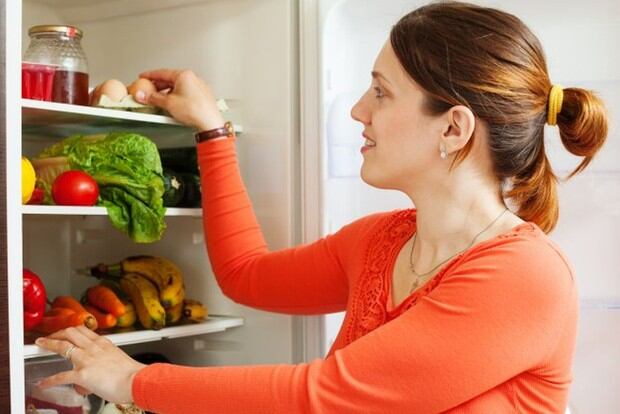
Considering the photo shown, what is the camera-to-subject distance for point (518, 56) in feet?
4.42

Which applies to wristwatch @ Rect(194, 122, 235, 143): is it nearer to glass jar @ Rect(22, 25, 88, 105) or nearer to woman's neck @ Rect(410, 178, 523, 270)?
glass jar @ Rect(22, 25, 88, 105)

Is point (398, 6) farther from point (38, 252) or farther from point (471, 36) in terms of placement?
point (38, 252)

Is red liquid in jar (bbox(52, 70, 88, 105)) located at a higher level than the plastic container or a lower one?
higher

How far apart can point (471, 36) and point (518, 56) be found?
2.9 inches

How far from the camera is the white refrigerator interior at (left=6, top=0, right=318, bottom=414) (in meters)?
1.77

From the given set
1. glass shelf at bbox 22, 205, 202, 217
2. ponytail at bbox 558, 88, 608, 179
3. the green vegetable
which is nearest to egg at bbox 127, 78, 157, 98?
the green vegetable

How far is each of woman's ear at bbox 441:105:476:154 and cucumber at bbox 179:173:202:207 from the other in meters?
0.58

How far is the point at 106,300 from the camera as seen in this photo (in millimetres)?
1714

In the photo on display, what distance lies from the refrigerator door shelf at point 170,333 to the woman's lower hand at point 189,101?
1.22ft

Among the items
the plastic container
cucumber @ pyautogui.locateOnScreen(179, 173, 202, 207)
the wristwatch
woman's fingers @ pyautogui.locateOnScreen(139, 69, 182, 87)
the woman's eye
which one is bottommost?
the plastic container

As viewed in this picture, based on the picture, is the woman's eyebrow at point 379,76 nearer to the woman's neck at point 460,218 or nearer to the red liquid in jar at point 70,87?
the woman's neck at point 460,218

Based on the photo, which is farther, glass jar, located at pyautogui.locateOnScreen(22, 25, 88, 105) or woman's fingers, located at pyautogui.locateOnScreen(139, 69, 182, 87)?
woman's fingers, located at pyautogui.locateOnScreen(139, 69, 182, 87)

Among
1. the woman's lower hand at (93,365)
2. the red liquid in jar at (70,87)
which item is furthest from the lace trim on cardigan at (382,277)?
the red liquid in jar at (70,87)

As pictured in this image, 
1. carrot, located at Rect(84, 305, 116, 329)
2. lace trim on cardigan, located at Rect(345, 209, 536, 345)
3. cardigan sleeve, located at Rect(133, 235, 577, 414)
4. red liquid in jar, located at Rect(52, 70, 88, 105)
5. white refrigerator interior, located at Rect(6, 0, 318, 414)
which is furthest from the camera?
white refrigerator interior, located at Rect(6, 0, 318, 414)
